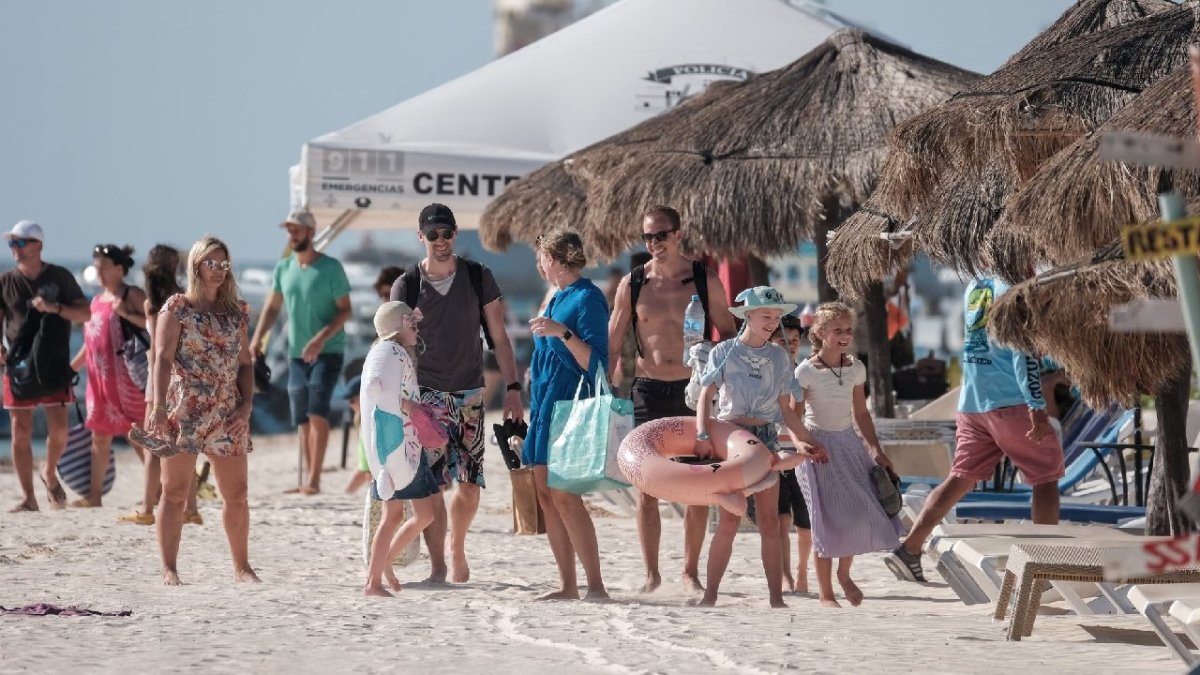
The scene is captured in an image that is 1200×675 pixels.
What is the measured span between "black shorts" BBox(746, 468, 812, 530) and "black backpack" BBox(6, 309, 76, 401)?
16.8 feet

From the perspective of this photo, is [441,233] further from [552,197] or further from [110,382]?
[552,197]

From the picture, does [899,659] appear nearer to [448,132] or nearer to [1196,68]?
[1196,68]

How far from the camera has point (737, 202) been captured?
388 inches

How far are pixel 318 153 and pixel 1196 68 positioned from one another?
29.4 ft

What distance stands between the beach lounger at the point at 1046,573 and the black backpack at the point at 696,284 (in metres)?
1.75

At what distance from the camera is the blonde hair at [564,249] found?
702 centimetres

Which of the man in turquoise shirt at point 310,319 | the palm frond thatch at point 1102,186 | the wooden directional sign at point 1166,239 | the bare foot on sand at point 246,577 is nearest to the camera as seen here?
the wooden directional sign at point 1166,239

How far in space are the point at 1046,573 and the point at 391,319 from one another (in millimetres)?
2622

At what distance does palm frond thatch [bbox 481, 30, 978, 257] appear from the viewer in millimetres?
9797

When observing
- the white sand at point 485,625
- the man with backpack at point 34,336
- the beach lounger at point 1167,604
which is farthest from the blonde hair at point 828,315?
the man with backpack at point 34,336

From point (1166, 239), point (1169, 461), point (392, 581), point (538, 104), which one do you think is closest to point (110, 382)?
→ point (392, 581)

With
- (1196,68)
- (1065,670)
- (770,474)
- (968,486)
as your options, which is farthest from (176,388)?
(1196,68)

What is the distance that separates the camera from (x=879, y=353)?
34.6 feet

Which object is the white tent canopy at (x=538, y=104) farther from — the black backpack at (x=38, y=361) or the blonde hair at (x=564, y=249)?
the blonde hair at (x=564, y=249)
